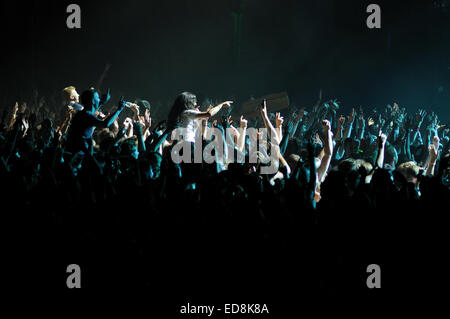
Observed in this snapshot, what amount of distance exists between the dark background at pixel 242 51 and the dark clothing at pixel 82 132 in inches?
443

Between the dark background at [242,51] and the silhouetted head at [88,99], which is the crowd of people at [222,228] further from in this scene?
the dark background at [242,51]

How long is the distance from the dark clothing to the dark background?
11.3 m

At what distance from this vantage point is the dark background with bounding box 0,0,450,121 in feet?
47.8

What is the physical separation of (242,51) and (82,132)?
530 inches

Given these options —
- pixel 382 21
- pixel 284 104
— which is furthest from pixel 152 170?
pixel 382 21

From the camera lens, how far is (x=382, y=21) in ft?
49.8

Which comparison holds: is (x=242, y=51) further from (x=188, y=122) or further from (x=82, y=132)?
(x=82, y=132)

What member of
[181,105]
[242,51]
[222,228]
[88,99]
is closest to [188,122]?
[181,105]

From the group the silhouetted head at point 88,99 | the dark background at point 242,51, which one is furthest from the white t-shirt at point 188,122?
the dark background at point 242,51

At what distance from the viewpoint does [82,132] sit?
13.2ft

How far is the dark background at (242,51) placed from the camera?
14562mm

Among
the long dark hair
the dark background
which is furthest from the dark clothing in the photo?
the dark background

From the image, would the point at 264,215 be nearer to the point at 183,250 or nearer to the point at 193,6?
the point at 183,250

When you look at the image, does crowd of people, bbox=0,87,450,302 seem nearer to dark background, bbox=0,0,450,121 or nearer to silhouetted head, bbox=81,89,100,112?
silhouetted head, bbox=81,89,100,112
